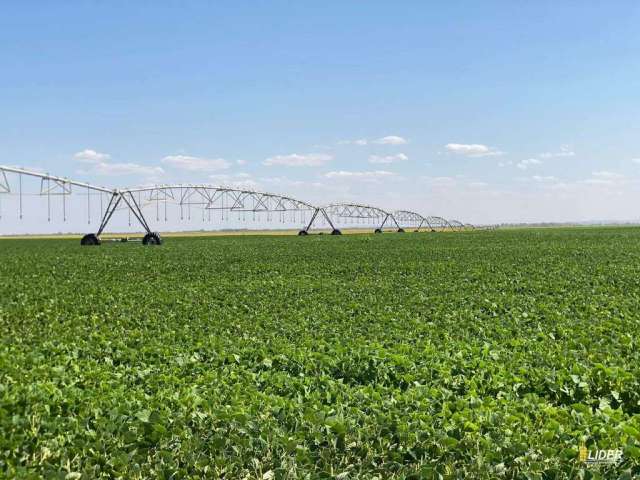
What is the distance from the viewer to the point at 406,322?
12727mm

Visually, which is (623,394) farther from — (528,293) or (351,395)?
(528,293)

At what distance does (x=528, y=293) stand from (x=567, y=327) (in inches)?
250

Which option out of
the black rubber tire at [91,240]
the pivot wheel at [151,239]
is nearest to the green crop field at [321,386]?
the pivot wheel at [151,239]

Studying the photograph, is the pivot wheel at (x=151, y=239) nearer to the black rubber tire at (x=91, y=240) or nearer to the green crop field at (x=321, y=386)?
the black rubber tire at (x=91, y=240)

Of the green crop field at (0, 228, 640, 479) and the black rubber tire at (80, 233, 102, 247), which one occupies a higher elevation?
the black rubber tire at (80, 233, 102, 247)

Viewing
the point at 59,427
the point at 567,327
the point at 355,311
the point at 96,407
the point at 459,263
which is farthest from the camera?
the point at 459,263

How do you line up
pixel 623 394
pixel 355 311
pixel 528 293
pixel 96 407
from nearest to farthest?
pixel 96 407 → pixel 623 394 → pixel 355 311 → pixel 528 293

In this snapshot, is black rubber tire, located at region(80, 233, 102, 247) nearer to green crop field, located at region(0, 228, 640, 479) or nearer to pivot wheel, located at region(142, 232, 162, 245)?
pivot wheel, located at region(142, 232, 162, 245)

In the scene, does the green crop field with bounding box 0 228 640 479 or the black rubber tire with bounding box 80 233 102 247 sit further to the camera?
the black rubber tire with bounding box 80 233 102 247

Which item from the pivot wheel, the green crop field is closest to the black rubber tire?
the pivot wheel

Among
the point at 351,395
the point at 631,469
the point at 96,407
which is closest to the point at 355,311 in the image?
the point at 351,395

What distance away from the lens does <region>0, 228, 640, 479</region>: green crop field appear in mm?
5531

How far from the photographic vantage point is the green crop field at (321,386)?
553 centimetres

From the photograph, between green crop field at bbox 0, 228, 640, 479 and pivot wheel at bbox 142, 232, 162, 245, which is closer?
green crop field at bbox 0, 228, 640, 479
